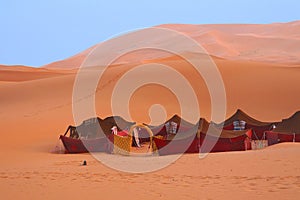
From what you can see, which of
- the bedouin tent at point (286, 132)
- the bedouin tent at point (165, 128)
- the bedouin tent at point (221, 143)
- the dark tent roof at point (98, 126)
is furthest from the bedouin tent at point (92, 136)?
A: the bedouin tent at point (286, 132)

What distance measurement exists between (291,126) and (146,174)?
25.2 feet

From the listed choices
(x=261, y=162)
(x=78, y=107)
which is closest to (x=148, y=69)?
(x=78, y=107)

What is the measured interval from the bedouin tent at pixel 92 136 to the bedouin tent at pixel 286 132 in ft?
15.7

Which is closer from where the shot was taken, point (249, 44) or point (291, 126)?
point (291, 126)

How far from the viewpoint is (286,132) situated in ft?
53.6

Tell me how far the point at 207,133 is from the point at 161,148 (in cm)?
146

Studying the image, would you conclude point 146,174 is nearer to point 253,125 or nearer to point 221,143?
point 221,143

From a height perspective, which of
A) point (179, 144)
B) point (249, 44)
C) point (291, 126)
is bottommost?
point (179, 144)

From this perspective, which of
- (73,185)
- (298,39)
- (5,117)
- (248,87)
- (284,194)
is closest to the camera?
(284,194)

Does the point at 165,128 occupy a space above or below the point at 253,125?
below

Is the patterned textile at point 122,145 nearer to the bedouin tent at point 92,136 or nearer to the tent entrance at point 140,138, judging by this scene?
the bedouin tent at point 92,136

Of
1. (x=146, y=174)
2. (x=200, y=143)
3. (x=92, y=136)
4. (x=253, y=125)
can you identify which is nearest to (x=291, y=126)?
(x=253, y=125)

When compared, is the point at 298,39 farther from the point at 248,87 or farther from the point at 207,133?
the point at 207,133

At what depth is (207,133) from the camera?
14805 mm
